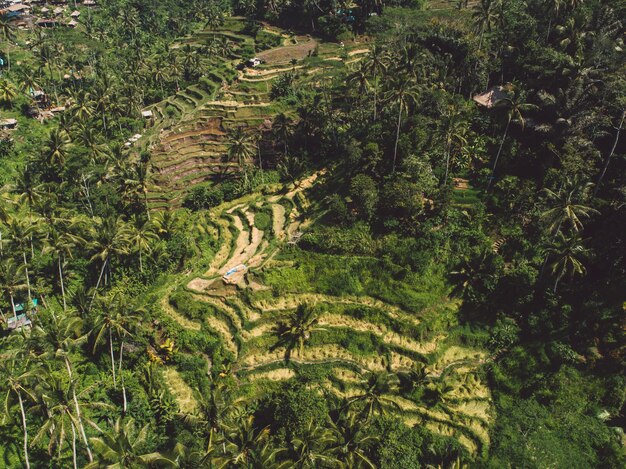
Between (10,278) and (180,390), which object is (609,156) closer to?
(180,390)

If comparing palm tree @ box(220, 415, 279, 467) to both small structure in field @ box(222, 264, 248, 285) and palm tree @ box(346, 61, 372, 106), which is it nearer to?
small structure in field @ box(222, 264, 248, 285)

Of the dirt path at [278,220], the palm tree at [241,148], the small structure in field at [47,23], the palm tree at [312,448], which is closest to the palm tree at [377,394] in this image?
the palm tree at [312,448]

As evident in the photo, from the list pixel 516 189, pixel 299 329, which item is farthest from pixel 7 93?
pixel 516 189

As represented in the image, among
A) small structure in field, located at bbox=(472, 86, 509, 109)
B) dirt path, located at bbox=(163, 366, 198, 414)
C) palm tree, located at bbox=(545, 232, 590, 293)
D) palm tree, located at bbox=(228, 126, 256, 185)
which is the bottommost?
dirt path, located at bbox=(163, 366, 198, 414)

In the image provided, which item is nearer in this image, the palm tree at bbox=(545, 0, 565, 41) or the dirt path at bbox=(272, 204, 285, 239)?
the dirt path at bbox=(272, 204, 285, 239)

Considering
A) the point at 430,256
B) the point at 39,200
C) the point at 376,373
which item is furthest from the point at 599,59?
the point at 39,200

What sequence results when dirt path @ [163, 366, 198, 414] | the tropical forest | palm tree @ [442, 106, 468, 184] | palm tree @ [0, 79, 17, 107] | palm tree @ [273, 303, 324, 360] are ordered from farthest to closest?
1. palm tree @ [0, 79, 17, 107]
2. palm tree @ [442, 106, 468, 184]
3. palm tree @ [273, 303, 324, 360]
4. dirt path @ [163, 366, 198, 414]
5. the tropical forest

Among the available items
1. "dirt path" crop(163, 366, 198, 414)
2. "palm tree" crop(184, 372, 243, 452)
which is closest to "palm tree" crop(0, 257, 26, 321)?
"dirt path" crop(163, 366, 198, 414)

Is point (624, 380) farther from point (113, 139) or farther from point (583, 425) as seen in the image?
point (113, 139)

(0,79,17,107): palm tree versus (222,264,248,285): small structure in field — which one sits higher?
(0,79,17,107): palm tree
